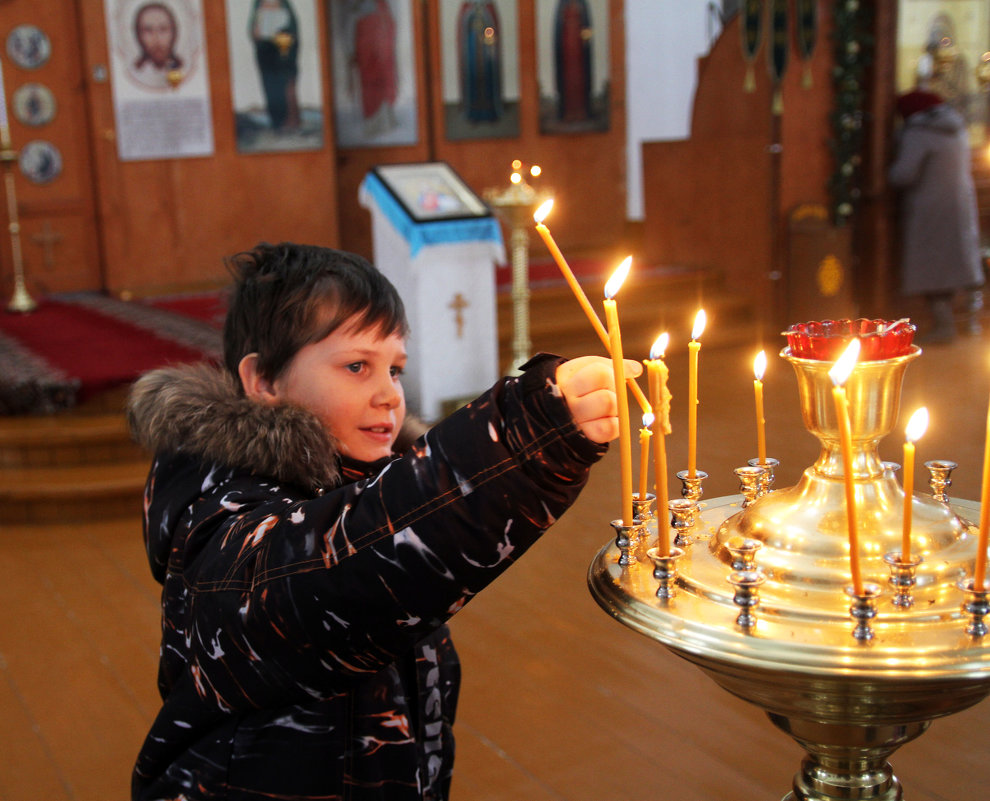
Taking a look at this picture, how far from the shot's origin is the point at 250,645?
1.08 metres

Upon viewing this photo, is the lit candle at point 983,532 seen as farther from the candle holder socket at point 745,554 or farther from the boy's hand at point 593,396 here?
the boy's hand at point 593,396

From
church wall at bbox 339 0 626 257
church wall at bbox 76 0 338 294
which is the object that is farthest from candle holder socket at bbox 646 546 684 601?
church wall at bbox 339 0 626 257

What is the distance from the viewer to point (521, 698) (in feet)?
9.62

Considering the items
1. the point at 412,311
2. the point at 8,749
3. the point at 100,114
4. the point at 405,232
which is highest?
the point at 100,114

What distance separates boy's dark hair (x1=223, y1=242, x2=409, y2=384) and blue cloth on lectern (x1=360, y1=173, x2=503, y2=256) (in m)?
4.30

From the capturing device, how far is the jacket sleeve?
921 millimetres

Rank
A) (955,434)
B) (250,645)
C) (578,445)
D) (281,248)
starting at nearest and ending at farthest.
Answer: (578,445) → (250,645) → (281,248) → (955,434)

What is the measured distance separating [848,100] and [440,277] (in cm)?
384

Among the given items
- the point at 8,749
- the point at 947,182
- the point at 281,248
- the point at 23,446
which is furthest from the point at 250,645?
the point at 947,182

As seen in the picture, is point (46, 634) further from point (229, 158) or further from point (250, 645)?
point (229, 158)

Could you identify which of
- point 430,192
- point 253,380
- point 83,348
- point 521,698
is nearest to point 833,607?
point 253,380

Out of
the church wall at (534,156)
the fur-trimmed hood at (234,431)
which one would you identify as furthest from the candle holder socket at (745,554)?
the church wall at (534,156)

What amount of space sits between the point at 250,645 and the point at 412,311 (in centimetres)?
489

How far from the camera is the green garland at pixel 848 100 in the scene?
7938mm
